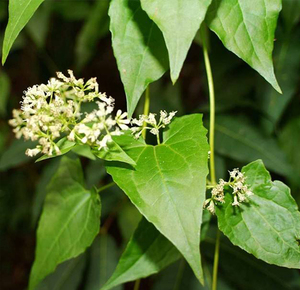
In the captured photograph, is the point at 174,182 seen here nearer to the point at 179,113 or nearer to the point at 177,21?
the point at 177,21

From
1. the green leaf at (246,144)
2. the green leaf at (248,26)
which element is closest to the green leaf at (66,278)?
the green leaf at (246,144)

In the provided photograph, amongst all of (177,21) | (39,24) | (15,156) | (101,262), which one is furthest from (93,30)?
(177,21)

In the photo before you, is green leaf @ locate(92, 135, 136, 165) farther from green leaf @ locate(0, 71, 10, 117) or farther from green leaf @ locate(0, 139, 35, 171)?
green leaf @ locate(0, 71, 10, 117)

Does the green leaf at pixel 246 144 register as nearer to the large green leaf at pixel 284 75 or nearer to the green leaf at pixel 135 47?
the large green leaf at pixel 284 75

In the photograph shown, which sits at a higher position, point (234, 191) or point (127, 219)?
point (234, 191)

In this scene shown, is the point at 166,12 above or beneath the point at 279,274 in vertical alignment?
above

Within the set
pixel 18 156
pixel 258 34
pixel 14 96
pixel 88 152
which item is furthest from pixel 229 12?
pixel 14 96

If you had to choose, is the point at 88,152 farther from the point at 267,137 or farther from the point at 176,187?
the point at 267,137
